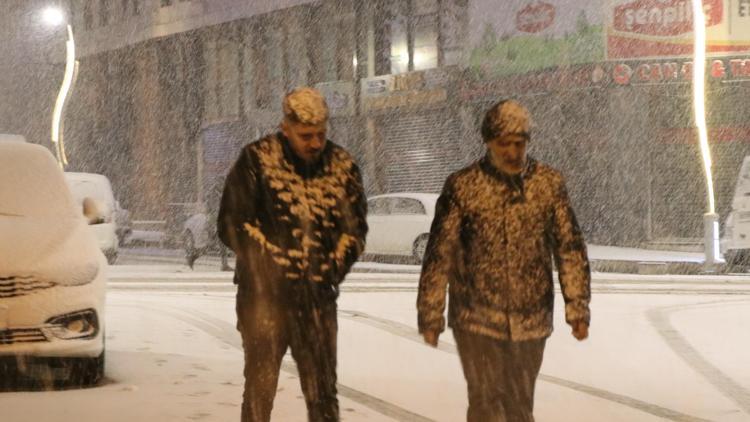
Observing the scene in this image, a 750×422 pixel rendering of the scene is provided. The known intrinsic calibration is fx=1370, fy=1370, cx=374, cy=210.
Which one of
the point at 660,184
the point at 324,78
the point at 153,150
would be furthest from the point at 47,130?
the point at 660,184

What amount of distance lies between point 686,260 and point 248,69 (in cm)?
2141

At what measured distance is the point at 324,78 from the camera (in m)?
39.9

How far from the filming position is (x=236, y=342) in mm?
11750

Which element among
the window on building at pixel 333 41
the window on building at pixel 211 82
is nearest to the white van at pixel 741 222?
the window on building at pixel 333 41

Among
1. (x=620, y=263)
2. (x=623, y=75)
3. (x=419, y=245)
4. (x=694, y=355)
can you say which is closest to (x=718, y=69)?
(x=623, y=75)

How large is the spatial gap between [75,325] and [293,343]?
3511mm

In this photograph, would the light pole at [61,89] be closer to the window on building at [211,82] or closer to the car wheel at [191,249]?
the window on building at [211,82]

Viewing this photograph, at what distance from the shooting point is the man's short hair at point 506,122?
511cm

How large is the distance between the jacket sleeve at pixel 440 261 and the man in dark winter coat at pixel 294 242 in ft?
0.95

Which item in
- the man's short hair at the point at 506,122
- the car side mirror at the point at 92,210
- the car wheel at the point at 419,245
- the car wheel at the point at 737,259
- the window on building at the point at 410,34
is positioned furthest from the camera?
the window on building at the point at 410,34

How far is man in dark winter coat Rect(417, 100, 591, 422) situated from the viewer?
519cm

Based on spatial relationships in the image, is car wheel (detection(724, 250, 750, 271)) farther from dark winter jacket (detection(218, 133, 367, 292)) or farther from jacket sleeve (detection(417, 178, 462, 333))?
dark winter jacket (detection(218, 133, 367, 292))

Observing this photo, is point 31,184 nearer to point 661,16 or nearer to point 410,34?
point 661,16

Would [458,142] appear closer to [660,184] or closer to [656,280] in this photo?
[660,184]
